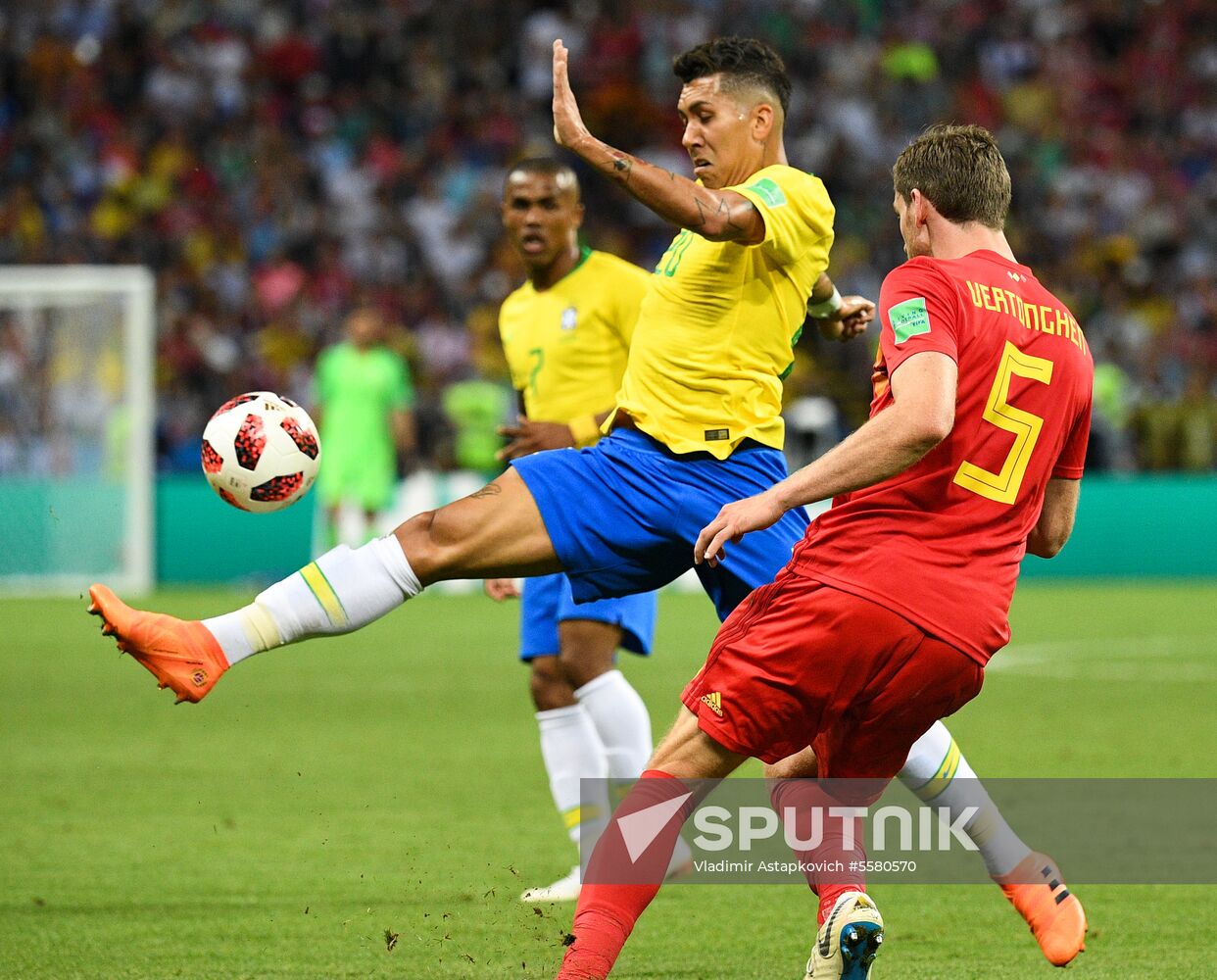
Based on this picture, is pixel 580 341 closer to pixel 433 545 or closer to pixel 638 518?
pixel 638 518

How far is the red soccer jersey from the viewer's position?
4.08 meters

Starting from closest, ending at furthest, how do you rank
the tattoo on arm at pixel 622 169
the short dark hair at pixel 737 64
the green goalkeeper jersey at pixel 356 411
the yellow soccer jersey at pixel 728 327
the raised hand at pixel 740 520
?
the raised hand at pixel 740 520
the tattoo on arm at pixel 622 169
the yellow soccer jersey at pixel 728 327
the short dark hair at pixel 737 64
the green goalkeeper jersey at pixel 356 411

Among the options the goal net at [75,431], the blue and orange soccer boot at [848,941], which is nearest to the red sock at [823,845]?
the blue and orange soccer boot at [848,941]

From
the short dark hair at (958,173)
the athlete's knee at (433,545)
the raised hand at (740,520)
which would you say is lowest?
the athlete's knee at (433,545)

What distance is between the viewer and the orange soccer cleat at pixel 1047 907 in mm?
4652

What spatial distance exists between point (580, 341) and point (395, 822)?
6.58 feet

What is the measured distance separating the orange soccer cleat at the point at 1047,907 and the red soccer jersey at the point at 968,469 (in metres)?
0.93

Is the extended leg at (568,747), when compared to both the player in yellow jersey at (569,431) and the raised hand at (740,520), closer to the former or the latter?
the player in yellow jersey at (569,431)

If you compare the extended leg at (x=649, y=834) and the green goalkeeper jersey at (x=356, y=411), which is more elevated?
the extended leg at (x=649, y=834)

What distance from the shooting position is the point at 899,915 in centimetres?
570

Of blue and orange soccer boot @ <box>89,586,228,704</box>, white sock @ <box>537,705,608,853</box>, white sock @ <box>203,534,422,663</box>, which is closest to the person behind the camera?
blue and orange soccer boot @ <box>89,586,228,704</box>

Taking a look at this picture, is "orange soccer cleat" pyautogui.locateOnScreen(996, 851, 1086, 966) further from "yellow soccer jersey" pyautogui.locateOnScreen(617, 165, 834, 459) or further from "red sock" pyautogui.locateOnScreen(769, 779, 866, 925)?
"yellow soccer jersey" pyautogui.locateOnScreen(617, 165, 834, 459)

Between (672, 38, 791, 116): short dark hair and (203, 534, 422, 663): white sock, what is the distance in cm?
168

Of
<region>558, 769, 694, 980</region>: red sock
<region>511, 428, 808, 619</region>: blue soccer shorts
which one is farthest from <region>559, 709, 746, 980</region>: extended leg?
<region>511, 428, 808, 619</region>: blue soccer shorts
